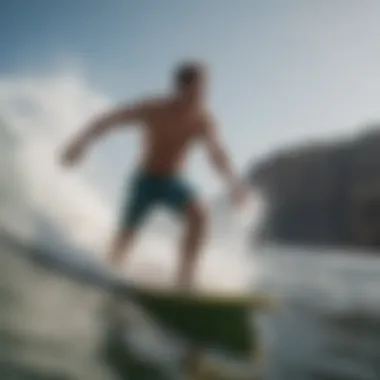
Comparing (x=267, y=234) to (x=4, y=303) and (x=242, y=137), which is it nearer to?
(x=242, y=137)

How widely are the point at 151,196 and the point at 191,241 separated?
194mm

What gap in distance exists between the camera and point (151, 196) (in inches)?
108

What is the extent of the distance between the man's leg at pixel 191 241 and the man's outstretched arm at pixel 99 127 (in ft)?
1.14

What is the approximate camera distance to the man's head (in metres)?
2.72

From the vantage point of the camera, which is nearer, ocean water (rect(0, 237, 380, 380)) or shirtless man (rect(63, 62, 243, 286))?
ocean water (rect(0, 237, 380, 380))

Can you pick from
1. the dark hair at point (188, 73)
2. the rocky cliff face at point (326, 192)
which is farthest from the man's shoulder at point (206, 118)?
the rocky cliff face at point (326, 192)

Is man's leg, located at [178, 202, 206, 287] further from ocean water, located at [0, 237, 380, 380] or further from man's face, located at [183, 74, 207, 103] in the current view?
man's face, located at [183, 74, 207, 103]

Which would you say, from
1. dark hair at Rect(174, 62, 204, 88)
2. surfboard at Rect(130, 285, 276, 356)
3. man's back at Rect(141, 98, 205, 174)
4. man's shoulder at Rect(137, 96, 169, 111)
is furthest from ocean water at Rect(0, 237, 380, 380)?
dark hair at Rect(174, 62, 204, 88)

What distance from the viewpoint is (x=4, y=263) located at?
2744 millimetres

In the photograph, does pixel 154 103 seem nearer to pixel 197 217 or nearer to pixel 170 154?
pixel 170 154

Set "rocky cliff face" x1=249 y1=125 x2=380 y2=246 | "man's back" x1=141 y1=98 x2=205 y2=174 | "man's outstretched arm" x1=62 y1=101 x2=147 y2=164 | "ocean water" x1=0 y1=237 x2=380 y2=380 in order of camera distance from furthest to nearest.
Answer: "rocky cliff face" x1=249 y1=125 x2=380 y2=246, "man's back" x1=141 y1=98 x2=205 y2=174, "man's outstretched arm" x1=62 y1=101 x2=147 y2=164, "ocean water" x1=0 y1=237 x2=380 y2=380

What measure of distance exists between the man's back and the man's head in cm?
7

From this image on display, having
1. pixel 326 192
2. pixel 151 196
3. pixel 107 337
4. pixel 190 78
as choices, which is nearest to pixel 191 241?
pixel 151 196

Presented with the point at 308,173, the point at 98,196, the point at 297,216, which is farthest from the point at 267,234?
the point at 308,173
